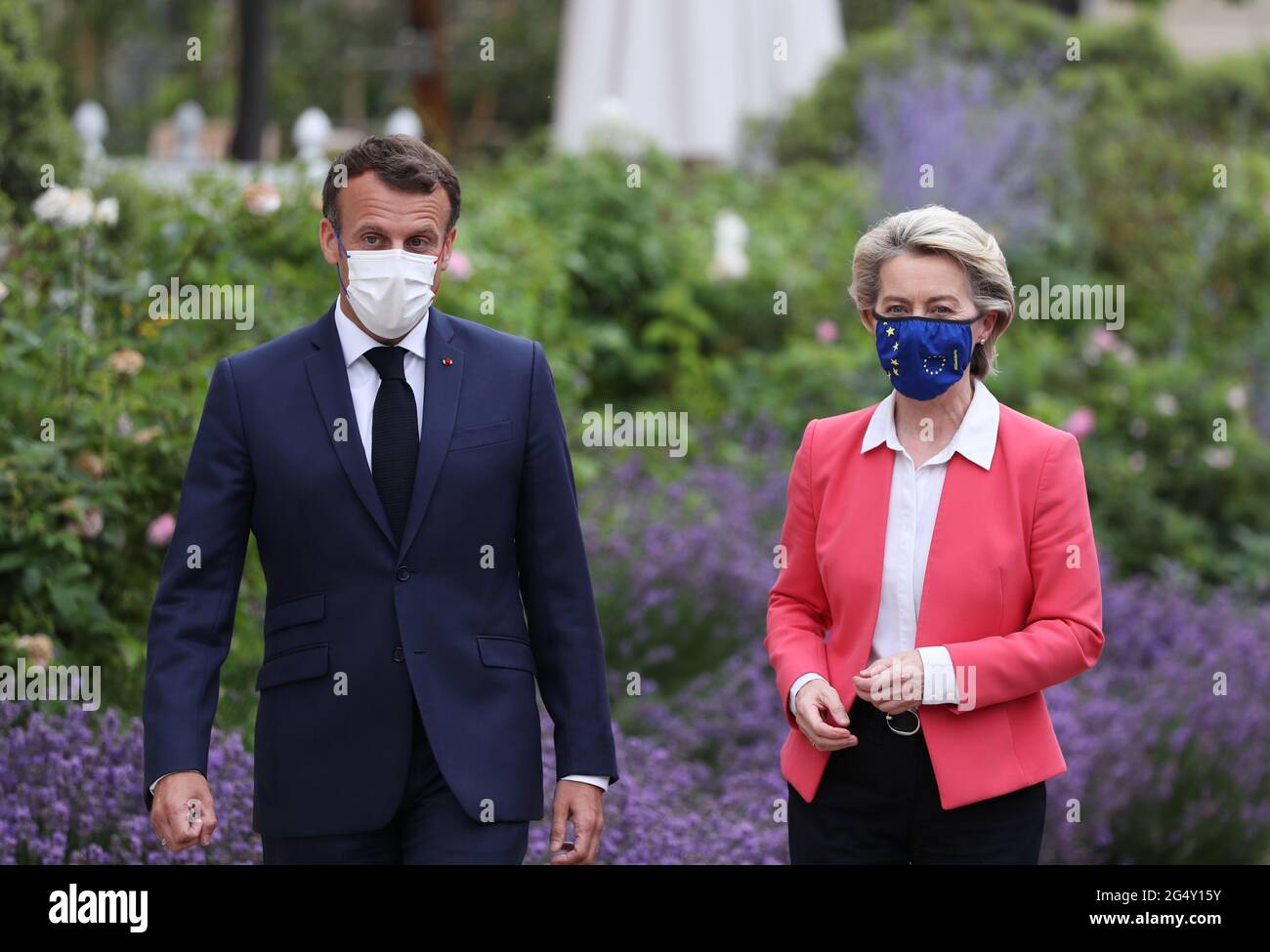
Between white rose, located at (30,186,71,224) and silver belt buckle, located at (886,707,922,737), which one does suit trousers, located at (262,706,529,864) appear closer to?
silver belt buckle, located at (886,707,922,737)

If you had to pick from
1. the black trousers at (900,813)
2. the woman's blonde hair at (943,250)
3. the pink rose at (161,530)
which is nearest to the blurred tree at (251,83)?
the pink rose at (161,530)

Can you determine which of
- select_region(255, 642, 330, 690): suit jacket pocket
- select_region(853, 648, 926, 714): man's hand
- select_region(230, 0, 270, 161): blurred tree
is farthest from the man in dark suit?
select_region(230, 0, 270, 161): blurred tree

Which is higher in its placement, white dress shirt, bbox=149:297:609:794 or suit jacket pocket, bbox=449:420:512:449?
white dress shirt, bbox=149:297:609:794

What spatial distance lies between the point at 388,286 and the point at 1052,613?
1.21m

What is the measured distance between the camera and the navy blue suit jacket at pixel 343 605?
2635 millimetres

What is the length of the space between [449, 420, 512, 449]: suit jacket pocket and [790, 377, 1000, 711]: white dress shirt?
64 centimetres

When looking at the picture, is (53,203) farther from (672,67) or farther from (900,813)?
(672,67)

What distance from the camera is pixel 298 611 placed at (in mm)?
2664

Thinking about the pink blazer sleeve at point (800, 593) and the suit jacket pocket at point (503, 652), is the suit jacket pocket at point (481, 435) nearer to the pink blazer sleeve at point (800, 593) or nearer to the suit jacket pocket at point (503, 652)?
the suit jacket pocket at point (503, 652)

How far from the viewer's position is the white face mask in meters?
2.66

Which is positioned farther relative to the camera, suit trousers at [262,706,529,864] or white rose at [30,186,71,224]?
white rose at [30,186,71,224]

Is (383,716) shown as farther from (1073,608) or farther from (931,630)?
(1073,608)

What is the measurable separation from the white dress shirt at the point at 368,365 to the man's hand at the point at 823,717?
14.3 inches

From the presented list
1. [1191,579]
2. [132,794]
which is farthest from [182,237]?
[1191,579]
